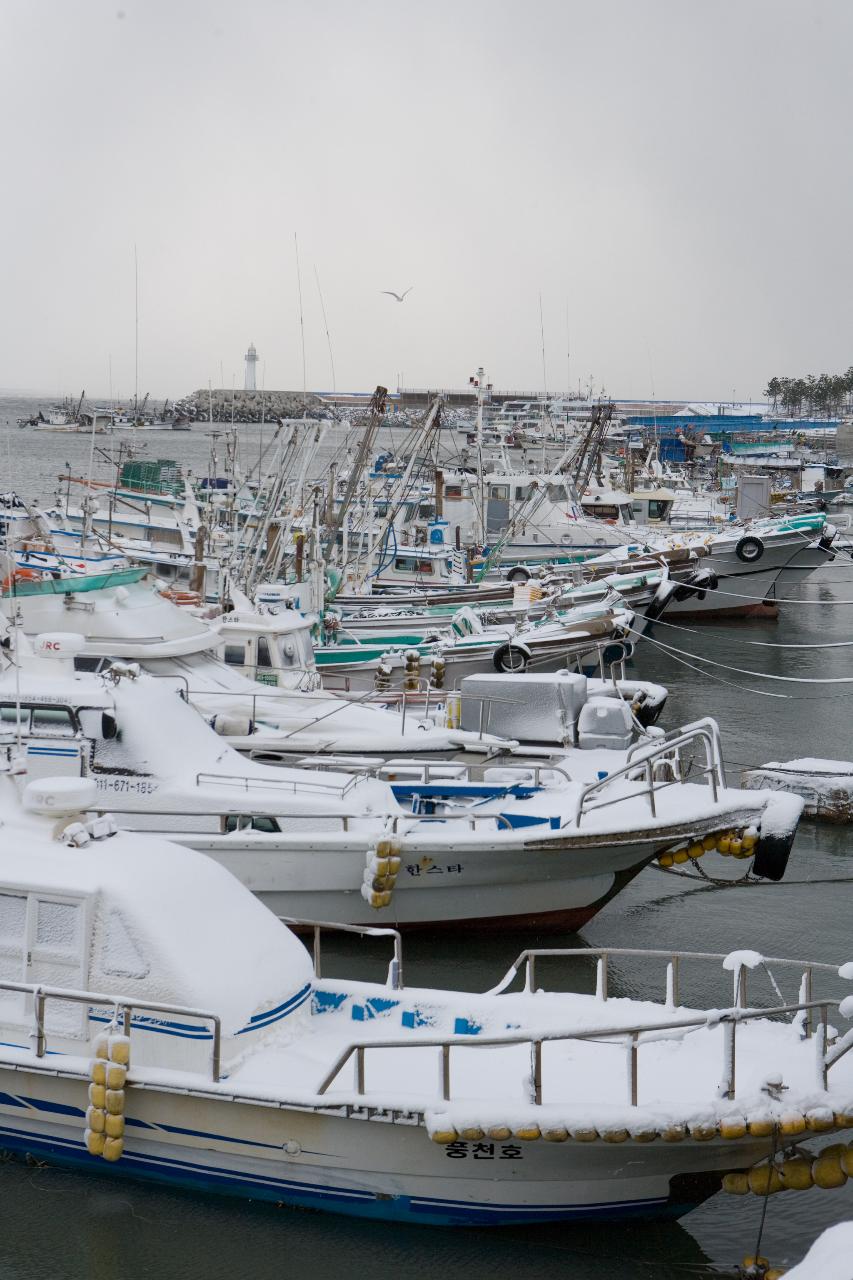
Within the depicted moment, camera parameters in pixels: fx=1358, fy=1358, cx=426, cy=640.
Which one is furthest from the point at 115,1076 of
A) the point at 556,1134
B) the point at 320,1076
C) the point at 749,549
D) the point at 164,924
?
the point at 749,549

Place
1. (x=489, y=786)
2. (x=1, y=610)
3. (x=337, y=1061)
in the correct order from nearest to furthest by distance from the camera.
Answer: (x=337, y=1061)
(x=489, y=786)
(x=1, y=610)

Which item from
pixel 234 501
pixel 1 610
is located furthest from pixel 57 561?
pixel 1 610

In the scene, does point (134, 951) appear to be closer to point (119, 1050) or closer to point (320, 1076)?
point (119, 1050)

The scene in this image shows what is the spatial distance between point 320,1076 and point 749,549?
29488 millimetres

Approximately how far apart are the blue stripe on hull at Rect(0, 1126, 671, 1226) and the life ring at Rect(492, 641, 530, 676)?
1581cm

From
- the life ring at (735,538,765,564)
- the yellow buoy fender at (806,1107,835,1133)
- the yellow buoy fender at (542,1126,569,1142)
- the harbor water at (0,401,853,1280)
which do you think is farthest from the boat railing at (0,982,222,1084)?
the life ring at (735,538,765,564)

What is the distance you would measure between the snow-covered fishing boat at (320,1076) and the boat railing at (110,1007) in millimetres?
19

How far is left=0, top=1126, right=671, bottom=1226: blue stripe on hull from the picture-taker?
27.7 ft

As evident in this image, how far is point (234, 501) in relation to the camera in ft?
100

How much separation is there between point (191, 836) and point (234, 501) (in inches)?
736

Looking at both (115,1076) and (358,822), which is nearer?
(115,1076)

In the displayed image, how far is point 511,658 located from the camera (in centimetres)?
2423

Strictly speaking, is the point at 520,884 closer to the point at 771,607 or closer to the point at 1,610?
the point at 1,610

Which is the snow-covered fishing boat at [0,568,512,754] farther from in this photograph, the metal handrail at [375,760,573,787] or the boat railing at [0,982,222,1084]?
the boat railing at [0,982,222,1084]
